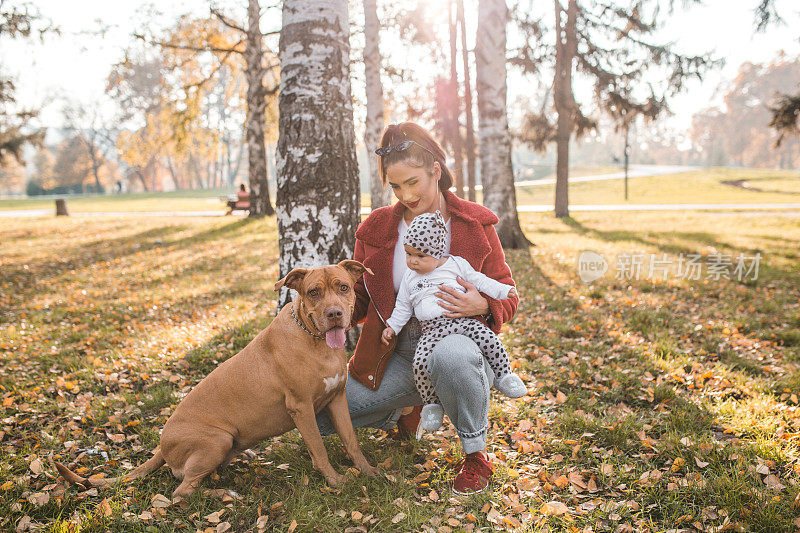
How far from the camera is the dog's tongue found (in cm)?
282

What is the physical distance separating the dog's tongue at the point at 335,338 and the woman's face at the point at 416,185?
1042mm

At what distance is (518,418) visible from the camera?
4.03 m

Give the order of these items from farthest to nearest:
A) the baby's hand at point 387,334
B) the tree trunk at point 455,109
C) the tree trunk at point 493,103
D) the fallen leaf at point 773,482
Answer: the tree trunk at point 455,109, the tree trunk at point 493,103, the baby's hand at point 387,334, the fallen leaf at point 773,482

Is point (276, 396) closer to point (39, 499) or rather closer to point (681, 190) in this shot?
point (39, 499)

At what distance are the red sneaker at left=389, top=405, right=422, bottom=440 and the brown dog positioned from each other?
623 mm

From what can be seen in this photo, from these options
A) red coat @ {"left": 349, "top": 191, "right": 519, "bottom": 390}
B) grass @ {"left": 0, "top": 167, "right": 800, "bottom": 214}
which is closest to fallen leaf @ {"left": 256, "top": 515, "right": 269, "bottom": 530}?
red coat @ {"left": 349, "top": 191, "right": 519, "bottom": 390}

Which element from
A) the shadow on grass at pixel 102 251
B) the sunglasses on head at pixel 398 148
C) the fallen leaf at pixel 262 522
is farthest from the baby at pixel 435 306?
the shadow on grass at pixel 102 251

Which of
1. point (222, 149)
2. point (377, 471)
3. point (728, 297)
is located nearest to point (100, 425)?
point (377, 471)

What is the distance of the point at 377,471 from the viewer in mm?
3199

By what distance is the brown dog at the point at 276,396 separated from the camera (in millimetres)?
2939

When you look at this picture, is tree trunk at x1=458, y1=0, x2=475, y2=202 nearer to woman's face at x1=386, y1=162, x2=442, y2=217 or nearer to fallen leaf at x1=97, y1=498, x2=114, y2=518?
woman's face at x1=386, y1=162, x2=442, y2=217

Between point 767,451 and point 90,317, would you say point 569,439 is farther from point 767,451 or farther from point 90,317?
point 90,317

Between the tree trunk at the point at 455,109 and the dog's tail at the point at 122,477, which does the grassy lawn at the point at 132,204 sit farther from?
the dog's tail at the point at 122,477

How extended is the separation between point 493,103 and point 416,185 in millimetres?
7503
